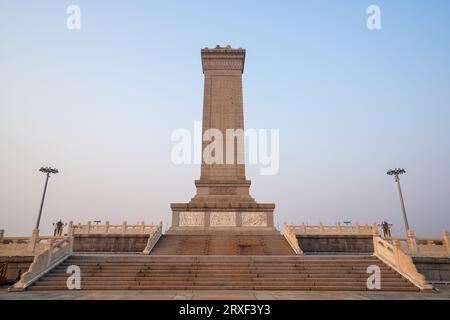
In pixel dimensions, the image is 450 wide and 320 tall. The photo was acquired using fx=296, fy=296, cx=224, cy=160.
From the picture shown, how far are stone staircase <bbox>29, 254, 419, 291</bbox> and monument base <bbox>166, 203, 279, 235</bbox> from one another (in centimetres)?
1052

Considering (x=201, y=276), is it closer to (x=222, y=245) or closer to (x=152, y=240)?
(x=222, y=245)

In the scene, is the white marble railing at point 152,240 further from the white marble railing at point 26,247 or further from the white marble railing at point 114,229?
the white marble railing at point 26,247

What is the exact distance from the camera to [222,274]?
507 inches

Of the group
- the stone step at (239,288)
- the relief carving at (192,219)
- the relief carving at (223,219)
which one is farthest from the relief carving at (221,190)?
the stone step at (239,288)

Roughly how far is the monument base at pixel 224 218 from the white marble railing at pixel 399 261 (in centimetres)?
1086

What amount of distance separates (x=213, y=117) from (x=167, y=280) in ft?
71.8

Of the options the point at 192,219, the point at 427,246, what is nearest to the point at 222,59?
the point at 192,219

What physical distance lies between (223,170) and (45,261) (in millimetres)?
18793

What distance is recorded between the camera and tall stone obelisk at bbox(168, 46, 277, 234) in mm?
25984

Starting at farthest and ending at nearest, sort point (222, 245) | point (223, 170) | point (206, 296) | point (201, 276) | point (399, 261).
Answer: point (223, 170)
point (222, 245)
point (399, 261)
point (201, 276)
point (206, 296)
